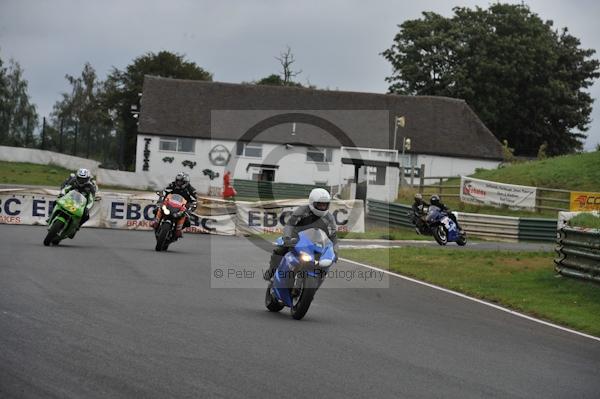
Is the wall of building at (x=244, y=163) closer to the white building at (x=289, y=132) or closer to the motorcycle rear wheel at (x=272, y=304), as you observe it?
the white building at (x=289, y=132)

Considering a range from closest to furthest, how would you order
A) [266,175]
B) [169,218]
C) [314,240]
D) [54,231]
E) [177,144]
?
[314,240] → [54,231] → [169,218] → [177,144] → [266,175]

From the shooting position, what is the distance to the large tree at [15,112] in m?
63.7

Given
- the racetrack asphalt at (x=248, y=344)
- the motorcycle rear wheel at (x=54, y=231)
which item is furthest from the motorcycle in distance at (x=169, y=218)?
the racetrack asphalt at (x=248, y=344)

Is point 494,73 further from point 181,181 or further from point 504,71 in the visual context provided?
point 181,181

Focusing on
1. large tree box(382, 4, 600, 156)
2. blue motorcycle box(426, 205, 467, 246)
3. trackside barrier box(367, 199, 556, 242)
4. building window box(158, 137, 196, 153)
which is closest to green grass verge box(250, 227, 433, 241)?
trackside barrier box(367, 199, 556, 242)

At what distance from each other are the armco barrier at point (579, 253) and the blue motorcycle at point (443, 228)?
961 centimetres

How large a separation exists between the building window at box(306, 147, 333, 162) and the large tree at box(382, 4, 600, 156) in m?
15.3

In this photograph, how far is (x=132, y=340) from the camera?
874 cm

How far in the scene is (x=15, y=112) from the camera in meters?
85.1

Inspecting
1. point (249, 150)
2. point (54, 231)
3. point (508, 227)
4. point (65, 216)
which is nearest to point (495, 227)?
point (508, 227)

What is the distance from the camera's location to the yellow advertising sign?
4047cm

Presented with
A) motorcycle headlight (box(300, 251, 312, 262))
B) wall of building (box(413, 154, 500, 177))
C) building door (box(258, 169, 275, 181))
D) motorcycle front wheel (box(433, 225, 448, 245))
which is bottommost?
motorcycle front wheel (box(433, 225, 448, 245))

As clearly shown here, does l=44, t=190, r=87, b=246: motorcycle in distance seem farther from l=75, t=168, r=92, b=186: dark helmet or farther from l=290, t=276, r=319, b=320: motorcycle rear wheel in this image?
l=290, t=276, r=319, b=320: motorcycle rear wheel

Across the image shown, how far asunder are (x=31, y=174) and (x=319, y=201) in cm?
4494
